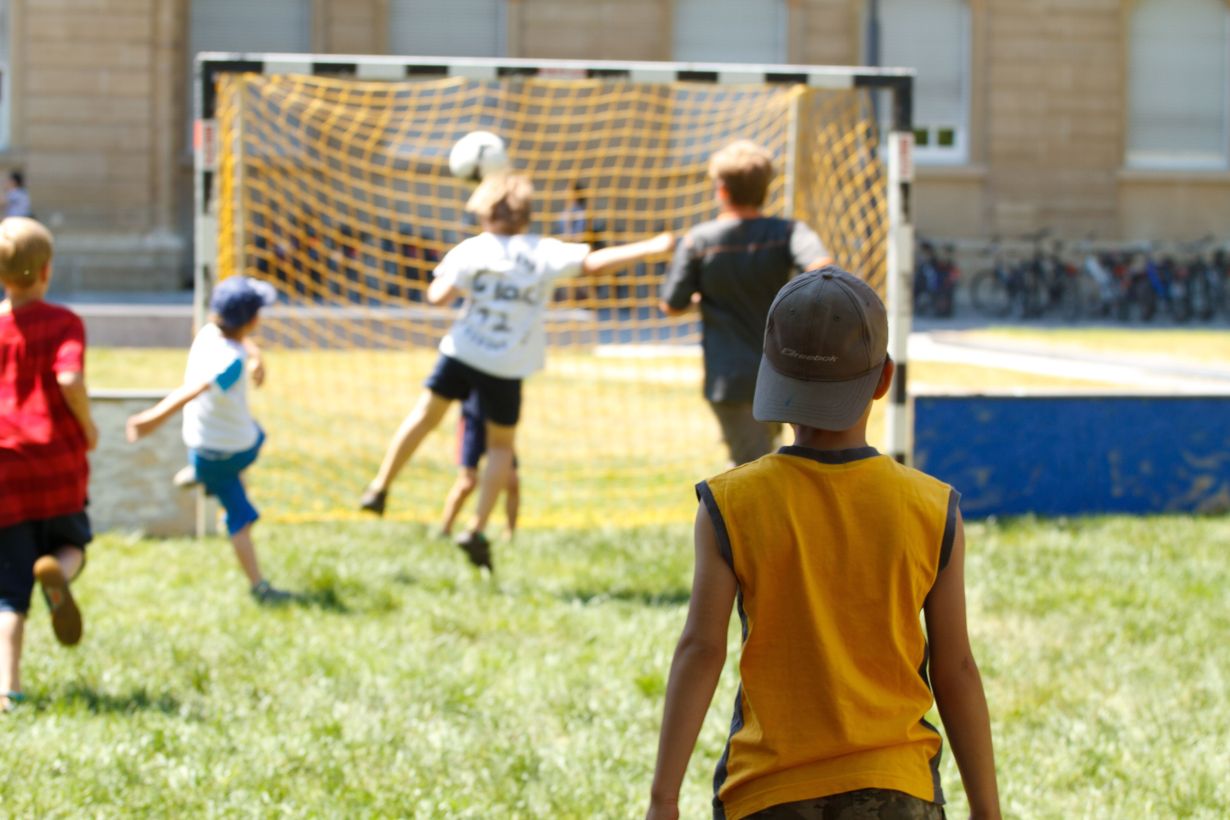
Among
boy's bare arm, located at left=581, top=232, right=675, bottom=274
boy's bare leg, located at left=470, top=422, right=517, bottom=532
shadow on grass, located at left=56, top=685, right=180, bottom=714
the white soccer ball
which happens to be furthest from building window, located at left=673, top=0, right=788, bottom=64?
shadow on grass, located at left=56, top=685, right=180, bottom=714

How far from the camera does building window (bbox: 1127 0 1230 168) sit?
88.2 ft

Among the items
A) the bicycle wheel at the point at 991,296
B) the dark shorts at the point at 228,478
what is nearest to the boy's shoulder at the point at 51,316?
the dark shorts at the point at 228,478

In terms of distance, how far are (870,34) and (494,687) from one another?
19385mm

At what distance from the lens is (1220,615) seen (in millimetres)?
5984

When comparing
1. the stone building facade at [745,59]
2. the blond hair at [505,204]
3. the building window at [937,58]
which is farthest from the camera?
the building window at [937,58]

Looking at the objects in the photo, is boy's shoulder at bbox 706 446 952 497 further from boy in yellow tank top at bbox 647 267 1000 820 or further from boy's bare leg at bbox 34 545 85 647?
boy's bare leg at bbox 34 545 85 647

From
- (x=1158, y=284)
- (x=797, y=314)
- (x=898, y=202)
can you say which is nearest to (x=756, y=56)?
(x=1158, y=284)

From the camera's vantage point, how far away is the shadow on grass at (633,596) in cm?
617

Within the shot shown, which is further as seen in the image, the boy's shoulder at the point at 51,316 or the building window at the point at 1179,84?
the building window at the point at 1179,84

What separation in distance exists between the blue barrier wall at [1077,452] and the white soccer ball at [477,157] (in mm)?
2384

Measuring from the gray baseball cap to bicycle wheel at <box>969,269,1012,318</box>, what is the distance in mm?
21850

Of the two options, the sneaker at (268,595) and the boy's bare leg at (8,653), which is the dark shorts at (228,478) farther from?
the boy's bare leg at (8,653)

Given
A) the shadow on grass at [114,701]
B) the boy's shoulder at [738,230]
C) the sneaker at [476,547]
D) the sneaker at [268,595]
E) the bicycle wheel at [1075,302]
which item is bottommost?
the shadow on grass at [114,701]

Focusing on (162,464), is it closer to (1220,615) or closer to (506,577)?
(506,577)
